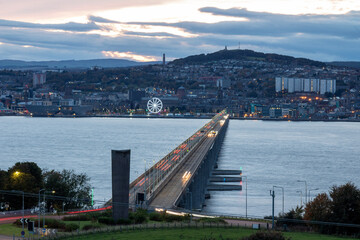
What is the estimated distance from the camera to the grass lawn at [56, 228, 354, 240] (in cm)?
1700

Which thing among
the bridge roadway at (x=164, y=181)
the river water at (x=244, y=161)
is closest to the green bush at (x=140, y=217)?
the bridge roadway at (x=164, y=181)

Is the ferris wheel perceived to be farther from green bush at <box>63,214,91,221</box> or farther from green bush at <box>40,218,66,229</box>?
green bush at <box>40,218,66,229</box>

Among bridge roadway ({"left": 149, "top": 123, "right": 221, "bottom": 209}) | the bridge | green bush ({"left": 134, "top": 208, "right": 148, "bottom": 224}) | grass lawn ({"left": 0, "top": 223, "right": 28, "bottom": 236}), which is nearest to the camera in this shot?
grass lawn ({"left": 0, "top": 223, "right": 28, "bottom": 236})

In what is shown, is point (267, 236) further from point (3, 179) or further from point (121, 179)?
point (3, 179)

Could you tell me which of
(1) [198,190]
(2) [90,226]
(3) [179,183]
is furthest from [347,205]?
(1) [198,190]

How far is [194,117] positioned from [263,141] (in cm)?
10063

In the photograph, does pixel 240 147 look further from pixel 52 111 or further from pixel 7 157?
pixel 52 111

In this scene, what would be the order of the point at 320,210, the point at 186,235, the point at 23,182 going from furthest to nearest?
the point at 23,182, the point at 320,210, the point at 186,235

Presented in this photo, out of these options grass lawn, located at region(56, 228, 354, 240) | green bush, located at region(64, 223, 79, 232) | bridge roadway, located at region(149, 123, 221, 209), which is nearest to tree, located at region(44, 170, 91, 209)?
bridge roadway, located at region(149, 123, 221, 209)

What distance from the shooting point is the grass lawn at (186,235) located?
1700cm

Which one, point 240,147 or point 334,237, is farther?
point 240,147

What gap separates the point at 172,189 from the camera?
29.8 m

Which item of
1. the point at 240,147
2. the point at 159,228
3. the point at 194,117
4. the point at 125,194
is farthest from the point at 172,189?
the point at 194,117

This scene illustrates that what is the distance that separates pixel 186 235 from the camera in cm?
1725
